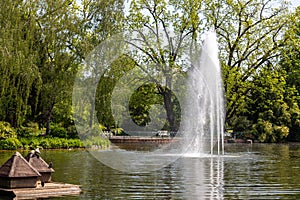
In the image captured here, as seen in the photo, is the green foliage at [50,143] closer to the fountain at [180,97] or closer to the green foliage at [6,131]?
the green foliage at [6,131]

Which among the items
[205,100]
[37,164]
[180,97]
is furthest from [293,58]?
[37,164]

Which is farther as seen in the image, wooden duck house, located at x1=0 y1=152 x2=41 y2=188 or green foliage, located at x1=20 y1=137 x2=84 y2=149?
green foliage, located at x1=20 y1=137 x2=84 y2=149

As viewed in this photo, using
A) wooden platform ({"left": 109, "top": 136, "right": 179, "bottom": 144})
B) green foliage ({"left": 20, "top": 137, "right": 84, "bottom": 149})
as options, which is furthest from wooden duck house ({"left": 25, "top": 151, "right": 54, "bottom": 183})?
wooden platform ({"left": 109, "top": 136, "right": 179, "bottom": 144})

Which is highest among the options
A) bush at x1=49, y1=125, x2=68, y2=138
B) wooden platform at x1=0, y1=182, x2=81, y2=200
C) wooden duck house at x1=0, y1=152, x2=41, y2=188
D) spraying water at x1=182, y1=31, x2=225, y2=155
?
spraying water at x1=182, y1=31, x2=225, y2=155

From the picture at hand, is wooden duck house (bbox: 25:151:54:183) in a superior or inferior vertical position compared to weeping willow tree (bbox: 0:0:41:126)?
inferior

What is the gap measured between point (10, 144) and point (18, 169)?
1690cm

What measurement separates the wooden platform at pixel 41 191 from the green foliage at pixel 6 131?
1718 cm

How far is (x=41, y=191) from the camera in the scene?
11508mm

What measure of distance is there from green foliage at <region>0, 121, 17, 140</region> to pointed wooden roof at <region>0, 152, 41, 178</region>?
17132mm

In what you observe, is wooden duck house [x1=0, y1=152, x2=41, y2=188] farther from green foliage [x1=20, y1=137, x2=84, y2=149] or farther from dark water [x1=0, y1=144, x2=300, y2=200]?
green foliage [x1=20, y1=137, x2=84, y2=149]

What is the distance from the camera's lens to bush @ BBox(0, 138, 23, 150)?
27.6 m

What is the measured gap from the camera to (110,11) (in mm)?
34562

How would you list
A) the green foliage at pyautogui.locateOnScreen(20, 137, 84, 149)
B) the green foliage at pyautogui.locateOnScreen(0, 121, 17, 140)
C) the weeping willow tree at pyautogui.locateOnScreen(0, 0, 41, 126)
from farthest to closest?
the green foliage at pyautogui.locateOnScreen(20, 137, 84, 149), the green foliage at pyautogui.locateOnScreen(0, 121, 17, 140), the weeping willow tree at pyautogui.locateOnScreen(0, 0, 41, 126)

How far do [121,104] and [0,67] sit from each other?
432 inches
